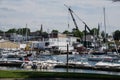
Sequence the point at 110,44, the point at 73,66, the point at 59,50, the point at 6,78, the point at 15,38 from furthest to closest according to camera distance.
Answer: the point at 15,38
the point at 110,44
the point at 59,50
the point at 73,66
the point at 6,78

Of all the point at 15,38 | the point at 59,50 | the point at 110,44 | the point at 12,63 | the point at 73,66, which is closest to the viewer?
the point at 73,66

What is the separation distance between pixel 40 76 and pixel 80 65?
131 ft

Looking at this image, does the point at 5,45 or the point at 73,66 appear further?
the point at 5,45

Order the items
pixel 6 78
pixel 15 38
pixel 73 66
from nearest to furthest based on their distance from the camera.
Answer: pixel 6 78, pixel 73 66, pixel 15 38

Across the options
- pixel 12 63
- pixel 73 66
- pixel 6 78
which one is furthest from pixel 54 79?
pixel 12 63

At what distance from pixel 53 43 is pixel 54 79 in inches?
5106

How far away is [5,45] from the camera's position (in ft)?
504

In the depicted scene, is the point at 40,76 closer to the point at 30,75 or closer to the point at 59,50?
the point at 30,75

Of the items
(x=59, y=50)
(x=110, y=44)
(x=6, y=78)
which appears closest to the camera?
(x=6, y=78)

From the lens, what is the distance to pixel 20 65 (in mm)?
69062

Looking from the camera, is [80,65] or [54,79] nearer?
[54,79]

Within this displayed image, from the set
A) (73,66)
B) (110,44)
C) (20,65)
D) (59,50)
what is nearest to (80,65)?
(73,66)

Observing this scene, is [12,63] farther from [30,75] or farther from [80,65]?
[30,75]

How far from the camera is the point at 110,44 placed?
150 meters
